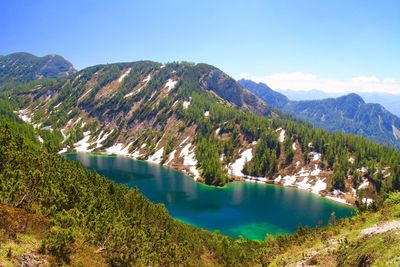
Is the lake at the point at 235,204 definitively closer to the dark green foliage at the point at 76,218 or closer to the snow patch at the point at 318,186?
the snow patch at the point at 318,186

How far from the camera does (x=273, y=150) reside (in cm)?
18675

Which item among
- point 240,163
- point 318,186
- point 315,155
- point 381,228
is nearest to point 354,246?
point 381,228

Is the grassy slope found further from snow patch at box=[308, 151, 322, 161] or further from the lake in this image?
snow patch at box=[308, 151, 322, 161]

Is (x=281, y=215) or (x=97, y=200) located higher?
(x=97, y=200)

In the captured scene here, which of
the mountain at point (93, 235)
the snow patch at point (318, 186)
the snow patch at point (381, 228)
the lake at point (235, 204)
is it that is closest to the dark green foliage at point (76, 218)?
the mountain at point (93, 235)

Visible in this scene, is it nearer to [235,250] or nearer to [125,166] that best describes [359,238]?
[235,250]

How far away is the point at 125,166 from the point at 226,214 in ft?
316

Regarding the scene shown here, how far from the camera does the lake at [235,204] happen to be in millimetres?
101875

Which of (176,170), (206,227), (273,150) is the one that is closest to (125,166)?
(176,170)

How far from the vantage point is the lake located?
101875 mm

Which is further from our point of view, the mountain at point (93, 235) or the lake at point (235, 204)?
the lake at point (235, 204)

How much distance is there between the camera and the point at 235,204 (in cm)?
12369

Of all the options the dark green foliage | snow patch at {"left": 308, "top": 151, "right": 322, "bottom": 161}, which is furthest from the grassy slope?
snow patch at {"left": 308, "top": 151, "right": 322, "bottom": 161}

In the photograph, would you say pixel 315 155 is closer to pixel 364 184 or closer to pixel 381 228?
pixel 364 184
